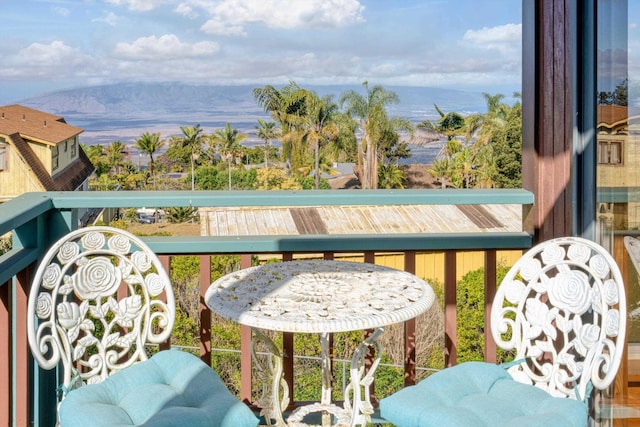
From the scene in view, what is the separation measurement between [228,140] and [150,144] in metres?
Result: 3.02

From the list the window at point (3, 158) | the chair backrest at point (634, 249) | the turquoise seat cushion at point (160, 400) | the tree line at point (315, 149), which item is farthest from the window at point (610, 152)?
the tree line at point (315, 149)

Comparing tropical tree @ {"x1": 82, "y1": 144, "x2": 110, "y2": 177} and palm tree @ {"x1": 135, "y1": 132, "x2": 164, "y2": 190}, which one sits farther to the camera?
palm tree @ {"x1": 135, "y1": 132, "x2": 164, "y2": 190}

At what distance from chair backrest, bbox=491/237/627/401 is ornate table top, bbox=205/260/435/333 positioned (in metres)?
0.23

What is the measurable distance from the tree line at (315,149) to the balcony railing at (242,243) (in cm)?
2330

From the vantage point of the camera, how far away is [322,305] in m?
1.38

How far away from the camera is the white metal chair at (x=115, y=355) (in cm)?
125

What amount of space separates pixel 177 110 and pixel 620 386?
28.6 meters

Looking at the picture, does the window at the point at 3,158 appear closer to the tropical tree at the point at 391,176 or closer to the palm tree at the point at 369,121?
the palm tree at the point at 369,121

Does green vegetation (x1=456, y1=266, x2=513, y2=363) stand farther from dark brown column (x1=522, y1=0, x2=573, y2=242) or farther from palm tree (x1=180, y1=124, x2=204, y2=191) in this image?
palm tree (x1=180, y1=124, x2=204, y2=191)

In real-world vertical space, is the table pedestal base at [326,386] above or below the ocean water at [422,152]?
above

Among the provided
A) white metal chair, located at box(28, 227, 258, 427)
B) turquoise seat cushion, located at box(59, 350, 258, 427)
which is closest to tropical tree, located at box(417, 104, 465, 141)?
white metal chair, located at box(28, 227, 258, 427)

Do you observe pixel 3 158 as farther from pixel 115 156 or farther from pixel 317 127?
pixel 317 127

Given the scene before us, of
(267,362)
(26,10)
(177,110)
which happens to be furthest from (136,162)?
(267,362)

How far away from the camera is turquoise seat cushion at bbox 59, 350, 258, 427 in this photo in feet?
4.00
